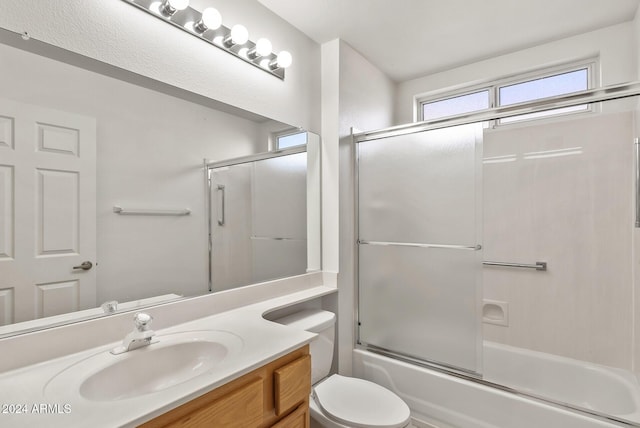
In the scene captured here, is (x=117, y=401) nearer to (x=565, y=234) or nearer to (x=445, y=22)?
(x=445, y=22)

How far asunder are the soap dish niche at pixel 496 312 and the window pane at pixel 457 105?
1.45 m

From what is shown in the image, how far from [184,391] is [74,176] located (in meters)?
0.79

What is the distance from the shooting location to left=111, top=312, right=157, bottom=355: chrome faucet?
3.43 ft

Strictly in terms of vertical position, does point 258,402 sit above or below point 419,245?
below

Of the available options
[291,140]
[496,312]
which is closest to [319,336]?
[291,140]

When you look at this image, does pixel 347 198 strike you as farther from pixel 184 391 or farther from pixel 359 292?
pixel 184 391

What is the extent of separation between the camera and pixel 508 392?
1686 mm

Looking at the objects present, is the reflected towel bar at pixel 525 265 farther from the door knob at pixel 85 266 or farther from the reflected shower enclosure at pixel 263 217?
the door knob at pixel 85 266

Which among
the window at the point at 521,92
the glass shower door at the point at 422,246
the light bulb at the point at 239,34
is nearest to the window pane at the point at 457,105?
the window at the point at 521,92

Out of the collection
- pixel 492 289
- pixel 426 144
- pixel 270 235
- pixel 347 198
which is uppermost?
pixel 426 144

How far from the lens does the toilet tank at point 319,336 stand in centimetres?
168

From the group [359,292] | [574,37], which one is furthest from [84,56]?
[574,37]

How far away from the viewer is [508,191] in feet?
7.54

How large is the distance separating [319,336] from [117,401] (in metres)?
1.09
